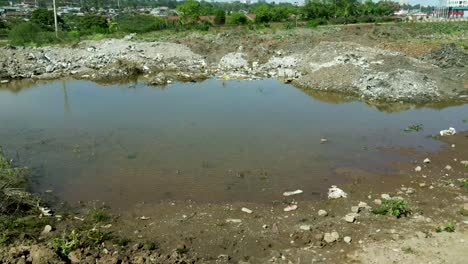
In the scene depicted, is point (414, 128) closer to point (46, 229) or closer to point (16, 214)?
point (46, 229)

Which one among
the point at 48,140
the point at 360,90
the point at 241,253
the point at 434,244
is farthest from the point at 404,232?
the point at 360,90

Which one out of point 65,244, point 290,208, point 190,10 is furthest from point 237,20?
point 65,244

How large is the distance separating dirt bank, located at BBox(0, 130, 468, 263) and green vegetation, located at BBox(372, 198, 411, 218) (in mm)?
21

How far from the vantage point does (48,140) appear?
10.5 metres

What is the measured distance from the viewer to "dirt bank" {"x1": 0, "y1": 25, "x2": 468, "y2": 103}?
15.3 metres

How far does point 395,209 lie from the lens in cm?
659

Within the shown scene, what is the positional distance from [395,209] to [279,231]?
1.94 metres

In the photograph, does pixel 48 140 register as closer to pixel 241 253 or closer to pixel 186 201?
pixel 186 201

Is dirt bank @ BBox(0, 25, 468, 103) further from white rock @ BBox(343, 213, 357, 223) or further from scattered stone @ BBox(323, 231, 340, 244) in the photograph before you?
scattered stone @ BBox(323, 231, 340, 244)

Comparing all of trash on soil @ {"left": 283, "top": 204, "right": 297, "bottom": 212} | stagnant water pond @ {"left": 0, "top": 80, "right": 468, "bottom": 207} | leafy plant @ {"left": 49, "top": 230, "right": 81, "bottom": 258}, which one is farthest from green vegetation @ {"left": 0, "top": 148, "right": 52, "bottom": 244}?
trash on soil @ {"left": 283, "top": 204, "right": 297, "bottom": 212}

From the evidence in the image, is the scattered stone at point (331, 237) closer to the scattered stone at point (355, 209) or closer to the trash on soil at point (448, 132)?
the scattered stone at point (355, 209)

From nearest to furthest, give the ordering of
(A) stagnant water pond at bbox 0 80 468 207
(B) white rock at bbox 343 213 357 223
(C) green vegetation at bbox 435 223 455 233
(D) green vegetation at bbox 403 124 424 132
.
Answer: (C) green vegetation at bbox 435 223 455 233 < (B) white rock at bbox 343 213 357 223 < (A) stagnant water pond at bbox 0 80 468 207 < (D) green vegetation at bbox 403 124 424 132

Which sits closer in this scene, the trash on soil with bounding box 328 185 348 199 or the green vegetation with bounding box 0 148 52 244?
the green vegetation with bounding box 0 148 52 244

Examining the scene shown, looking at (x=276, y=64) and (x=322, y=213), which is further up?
(x=276, y=64)
